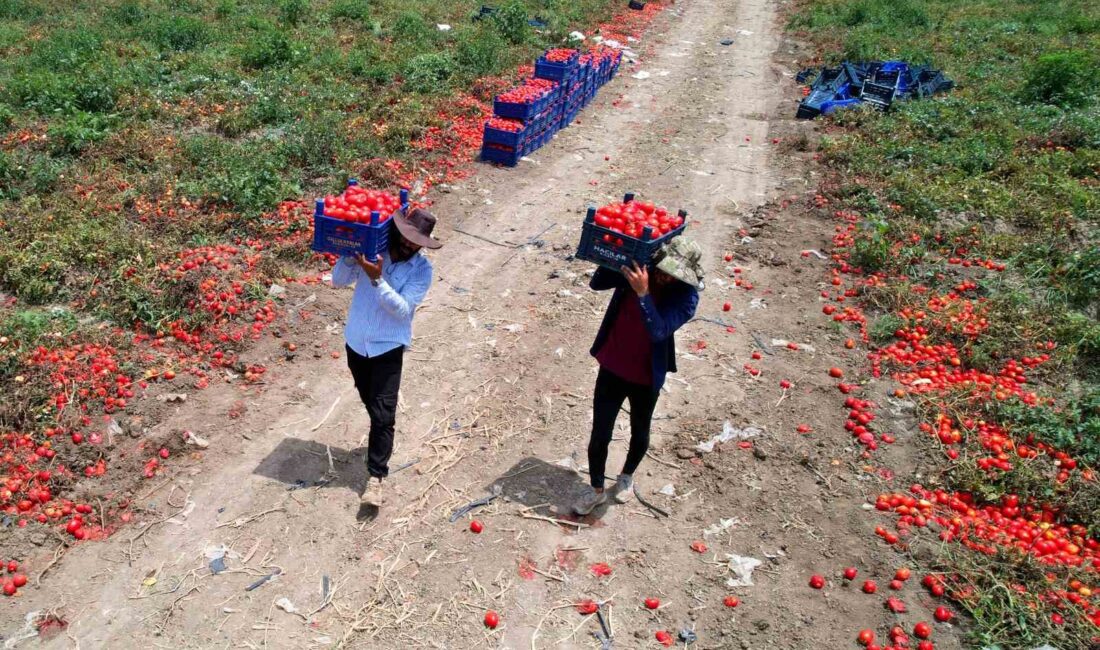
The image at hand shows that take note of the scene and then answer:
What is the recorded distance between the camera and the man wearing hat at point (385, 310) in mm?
5078

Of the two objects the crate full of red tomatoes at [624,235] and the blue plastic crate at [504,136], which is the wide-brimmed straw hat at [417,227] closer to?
the crate full of red tomatoes at [624,235]

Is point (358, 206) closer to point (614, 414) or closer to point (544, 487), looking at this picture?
point (614, 414)

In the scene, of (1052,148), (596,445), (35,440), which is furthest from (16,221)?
(1052,148)

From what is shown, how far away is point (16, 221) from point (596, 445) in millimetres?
7888

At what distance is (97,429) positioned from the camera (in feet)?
20.4

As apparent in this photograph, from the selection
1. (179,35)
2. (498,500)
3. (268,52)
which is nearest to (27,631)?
(498,500)

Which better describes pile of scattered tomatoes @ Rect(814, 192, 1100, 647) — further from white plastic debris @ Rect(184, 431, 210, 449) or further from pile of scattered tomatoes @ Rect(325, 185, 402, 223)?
white plastic debris @ Rect(184, 431, 210, 449)

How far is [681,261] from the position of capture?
186 inches

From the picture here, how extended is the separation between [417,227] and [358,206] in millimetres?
451

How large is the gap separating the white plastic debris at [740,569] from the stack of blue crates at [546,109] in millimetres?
8503

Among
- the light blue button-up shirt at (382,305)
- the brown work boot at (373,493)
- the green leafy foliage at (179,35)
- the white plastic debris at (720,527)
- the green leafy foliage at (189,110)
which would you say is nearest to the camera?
the light blue button-up shirt at (382,305)

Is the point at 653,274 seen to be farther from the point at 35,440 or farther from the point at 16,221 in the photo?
the point at 16,221

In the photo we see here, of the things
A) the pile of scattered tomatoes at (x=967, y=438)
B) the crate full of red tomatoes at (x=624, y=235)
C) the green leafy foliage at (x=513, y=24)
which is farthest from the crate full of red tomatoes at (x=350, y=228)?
the green leafy foliage at (x=513, y=24)

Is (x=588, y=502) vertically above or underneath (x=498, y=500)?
above
